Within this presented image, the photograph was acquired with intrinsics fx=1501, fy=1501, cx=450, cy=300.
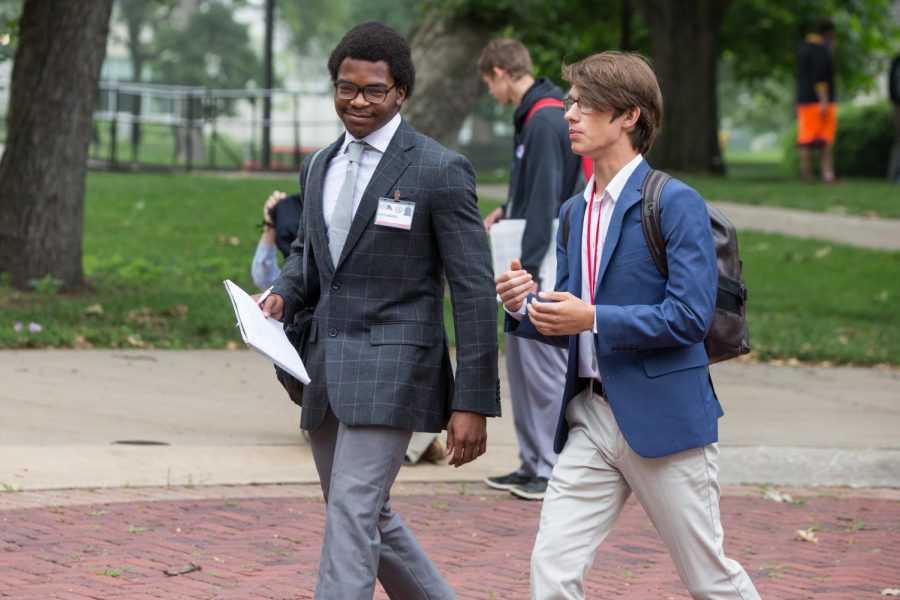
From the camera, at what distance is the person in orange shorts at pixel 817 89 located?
2044cm

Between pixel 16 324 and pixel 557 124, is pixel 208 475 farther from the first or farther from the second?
pixel 16 324

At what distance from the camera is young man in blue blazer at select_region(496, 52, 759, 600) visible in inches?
149

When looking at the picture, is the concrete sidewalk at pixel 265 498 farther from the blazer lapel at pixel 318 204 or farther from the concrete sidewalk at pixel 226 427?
the blazer lapel at pixel 318 204

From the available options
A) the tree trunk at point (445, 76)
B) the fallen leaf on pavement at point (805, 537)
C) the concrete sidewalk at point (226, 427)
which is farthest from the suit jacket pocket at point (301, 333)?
the tree trunk at point (445, 76)

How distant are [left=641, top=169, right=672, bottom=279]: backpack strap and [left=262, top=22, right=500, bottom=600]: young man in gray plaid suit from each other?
0.48 metres

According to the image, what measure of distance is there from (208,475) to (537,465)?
1.56 metres

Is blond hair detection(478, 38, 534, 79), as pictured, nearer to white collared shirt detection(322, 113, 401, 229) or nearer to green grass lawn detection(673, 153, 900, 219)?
white collared shirt detection(322, 113, 401, 229)

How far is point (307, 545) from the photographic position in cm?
600

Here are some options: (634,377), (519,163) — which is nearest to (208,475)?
(519,163)

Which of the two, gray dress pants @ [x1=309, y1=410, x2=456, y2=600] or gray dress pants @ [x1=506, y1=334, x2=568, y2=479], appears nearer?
gray dress pants @ [x1=309, y1=410, x2=456, y2=600]

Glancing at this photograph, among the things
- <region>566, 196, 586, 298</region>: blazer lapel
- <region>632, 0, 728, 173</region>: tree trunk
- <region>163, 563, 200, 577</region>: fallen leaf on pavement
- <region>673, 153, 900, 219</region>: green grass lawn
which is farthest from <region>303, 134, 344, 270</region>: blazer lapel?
<region>632, 0, 728, 173</region>: tree trunk

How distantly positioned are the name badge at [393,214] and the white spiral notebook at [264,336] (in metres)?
0.41

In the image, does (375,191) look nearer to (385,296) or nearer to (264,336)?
(385,296)

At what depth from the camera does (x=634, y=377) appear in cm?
389
